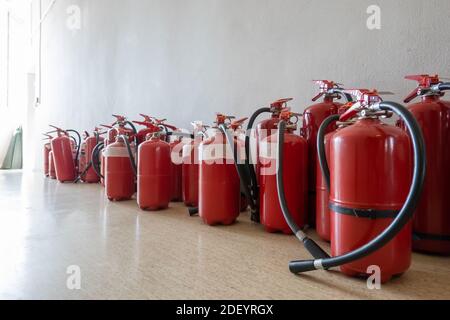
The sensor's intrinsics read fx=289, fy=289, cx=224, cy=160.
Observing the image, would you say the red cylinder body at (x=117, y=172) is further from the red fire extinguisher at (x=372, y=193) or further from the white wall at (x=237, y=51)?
the red fire extinguisher at (x=372, y=193)

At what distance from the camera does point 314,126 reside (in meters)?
0.96

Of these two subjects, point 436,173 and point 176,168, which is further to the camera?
point 176,168

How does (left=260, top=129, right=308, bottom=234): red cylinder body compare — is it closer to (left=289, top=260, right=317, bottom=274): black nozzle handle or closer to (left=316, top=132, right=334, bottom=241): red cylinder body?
(left=316, top=132, right=334, bottom=241): red cylinder body

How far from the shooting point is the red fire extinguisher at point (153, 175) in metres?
1.33

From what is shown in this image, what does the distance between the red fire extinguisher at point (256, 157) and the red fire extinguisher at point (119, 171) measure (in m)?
0.72

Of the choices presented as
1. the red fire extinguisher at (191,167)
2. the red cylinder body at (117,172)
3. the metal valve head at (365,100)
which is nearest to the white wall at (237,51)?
the red fire extinguisher at (191,167)

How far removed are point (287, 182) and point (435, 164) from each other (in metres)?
0.39

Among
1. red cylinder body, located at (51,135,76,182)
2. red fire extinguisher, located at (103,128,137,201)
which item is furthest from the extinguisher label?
red cylinder body, located at (51,135,76,182)

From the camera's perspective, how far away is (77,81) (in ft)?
11.1

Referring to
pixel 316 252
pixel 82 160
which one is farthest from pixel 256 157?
pixel 82 160

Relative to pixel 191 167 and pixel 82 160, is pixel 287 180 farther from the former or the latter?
pixel 82 160

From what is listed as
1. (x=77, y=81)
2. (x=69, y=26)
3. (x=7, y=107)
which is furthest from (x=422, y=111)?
(x=7, y=107)

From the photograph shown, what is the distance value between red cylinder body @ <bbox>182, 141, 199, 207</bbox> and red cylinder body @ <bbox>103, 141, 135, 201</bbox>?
36 cm
